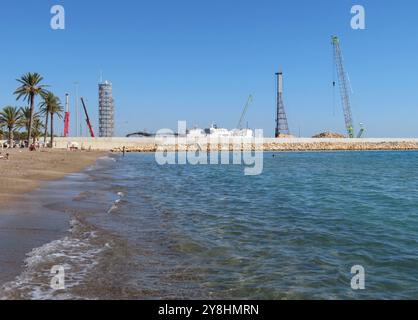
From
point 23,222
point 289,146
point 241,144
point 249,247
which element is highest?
point 241,144

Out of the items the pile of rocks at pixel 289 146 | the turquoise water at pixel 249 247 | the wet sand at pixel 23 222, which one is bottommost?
the turquoise water at pixel 249 247

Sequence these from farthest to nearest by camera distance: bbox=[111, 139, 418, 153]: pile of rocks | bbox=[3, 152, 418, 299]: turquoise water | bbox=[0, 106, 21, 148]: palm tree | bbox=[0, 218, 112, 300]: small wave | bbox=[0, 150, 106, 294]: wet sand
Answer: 1. bbox=[111, 139, 418, 153]: pile of rocks
2. bbox=[0, 106, 21, 148]: palm tree
3. bbox=[0, 150, 106, 294]: wet sand
4. bbox=[3, 152, 418, 299]: turquoise water
5. bbox=[0, 218, 112, 300]: small wave

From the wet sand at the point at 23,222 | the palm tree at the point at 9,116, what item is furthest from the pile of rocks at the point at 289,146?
the wet sand at the point at 23,222

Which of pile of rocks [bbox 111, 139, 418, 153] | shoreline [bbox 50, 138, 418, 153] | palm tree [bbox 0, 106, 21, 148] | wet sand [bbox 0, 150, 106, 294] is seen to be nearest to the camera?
wet sand [bbox 0, 150, 106, 294]

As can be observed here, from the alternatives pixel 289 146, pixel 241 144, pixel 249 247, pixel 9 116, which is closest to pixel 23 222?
pixel 249 247

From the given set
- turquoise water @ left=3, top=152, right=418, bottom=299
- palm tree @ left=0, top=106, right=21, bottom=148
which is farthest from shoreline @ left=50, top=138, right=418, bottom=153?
turquoise water @ left=3, top=152, right=418, bottom=299

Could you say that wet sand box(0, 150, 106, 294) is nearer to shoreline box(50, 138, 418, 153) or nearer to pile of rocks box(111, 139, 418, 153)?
shoreline box(50, 138, 418, 153)

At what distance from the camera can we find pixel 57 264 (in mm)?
9203

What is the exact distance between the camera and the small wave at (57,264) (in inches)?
288

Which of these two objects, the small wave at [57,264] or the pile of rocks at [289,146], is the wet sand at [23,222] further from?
the pile of rocks at [289,146]

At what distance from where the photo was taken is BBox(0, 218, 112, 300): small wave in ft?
24.0

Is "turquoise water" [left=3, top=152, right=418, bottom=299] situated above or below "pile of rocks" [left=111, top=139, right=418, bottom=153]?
below

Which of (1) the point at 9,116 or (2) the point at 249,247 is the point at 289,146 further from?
(2) the point at 249,247

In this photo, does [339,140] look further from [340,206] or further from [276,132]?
[340,206]
